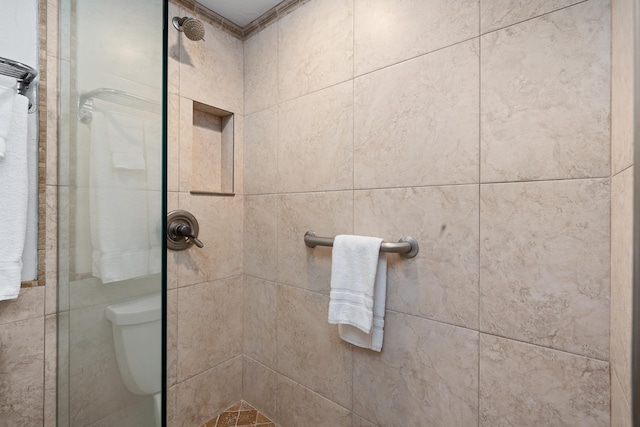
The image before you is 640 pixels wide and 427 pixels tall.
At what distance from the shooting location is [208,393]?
144 centimetres

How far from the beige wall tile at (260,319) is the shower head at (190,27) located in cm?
115

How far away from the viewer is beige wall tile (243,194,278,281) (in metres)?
1.43

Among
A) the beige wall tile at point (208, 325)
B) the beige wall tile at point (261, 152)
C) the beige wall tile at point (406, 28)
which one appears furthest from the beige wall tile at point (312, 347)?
the beige wall tile at point (406, 28)

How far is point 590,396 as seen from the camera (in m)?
0.73

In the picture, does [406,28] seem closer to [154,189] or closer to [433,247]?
[433,247]

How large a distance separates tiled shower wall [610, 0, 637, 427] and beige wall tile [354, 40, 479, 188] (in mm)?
295

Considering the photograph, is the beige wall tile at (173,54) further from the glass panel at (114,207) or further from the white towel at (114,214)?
the white towel at (114,214)

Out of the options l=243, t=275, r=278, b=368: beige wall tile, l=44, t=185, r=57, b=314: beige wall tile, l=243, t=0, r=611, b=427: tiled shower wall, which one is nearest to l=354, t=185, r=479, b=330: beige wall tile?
l=243, t=0, r=611, b=427: tiled shower wall

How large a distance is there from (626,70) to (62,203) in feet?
4.82

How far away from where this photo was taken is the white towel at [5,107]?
0.80 metres

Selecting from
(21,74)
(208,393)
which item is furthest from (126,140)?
(208,393)

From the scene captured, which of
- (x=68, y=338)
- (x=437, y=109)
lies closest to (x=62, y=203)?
(x=68, y=338)

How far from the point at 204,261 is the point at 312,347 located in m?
0.65

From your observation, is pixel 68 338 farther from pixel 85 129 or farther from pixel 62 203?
pixel 85 129
